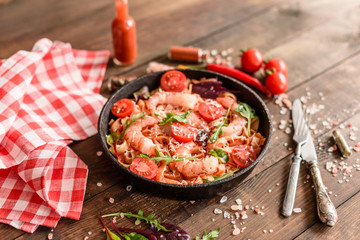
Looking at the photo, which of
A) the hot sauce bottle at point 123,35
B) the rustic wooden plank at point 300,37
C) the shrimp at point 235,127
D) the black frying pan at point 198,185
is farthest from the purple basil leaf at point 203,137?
the hot sauce bottle at point 123,35

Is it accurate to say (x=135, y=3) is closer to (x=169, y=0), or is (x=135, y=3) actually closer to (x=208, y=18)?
(x=169, y=0)

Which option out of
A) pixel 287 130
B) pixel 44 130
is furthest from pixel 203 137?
pixel 44 130

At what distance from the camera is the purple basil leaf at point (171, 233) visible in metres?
2.06

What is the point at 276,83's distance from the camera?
2.92m

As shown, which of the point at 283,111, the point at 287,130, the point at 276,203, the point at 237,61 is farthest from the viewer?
the point at 237,61

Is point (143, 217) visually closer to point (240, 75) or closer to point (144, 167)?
point (144, 167)

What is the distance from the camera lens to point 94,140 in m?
2.69

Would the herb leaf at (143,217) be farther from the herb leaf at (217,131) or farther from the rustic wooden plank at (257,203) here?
the herb leaf at (217,131)

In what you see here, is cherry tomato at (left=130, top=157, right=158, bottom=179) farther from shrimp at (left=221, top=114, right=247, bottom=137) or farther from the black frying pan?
shrimp at (left=221, top=114, right=247, bottom=137)

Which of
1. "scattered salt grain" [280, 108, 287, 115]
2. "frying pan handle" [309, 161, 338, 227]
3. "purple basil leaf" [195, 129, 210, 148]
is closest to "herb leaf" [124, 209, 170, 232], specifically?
"purple basil leaf" [195, 129, 210, 148]

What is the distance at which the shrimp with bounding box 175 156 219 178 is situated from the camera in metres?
2.19

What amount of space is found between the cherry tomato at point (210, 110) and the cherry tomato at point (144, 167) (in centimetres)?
55

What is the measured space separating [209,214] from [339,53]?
209 cm

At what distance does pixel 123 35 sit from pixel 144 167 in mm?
1366
